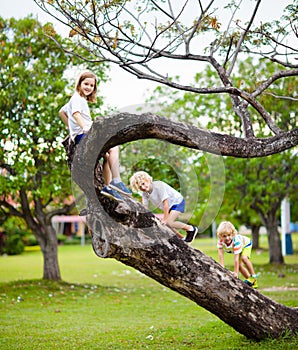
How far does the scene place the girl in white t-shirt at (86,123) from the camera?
5.80 metres

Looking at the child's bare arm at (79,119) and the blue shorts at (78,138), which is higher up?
the child's bare arm at (79,119)

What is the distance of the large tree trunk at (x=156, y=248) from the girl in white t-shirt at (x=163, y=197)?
5.3 inches

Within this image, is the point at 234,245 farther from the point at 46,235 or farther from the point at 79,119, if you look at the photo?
the point at 46,235

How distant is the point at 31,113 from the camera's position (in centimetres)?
1334

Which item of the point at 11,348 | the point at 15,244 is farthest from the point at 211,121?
the point at 15,244

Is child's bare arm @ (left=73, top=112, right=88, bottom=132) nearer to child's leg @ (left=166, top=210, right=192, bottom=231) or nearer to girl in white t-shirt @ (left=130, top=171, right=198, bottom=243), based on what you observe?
girl in white t-shirt @ (left=130, top=171, right=198, bottom=243)

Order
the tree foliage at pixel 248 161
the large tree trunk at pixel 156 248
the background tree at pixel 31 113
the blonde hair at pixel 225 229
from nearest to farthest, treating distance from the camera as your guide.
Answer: the large tree trunk at pixel 156 248
the blonde hair at pixel 225 229
the background tree at pixel 31 113
the tree foliage at pixel 248 161

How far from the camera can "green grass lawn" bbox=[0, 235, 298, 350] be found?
755 cm

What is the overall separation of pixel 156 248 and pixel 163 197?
1.67ft

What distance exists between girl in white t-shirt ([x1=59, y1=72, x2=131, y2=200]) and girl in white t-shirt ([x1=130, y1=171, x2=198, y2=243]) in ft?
0.70

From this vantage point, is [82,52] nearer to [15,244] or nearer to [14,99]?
[14,99]

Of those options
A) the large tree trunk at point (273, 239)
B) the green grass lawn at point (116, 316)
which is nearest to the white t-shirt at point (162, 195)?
the green grass lawn at point (116, 316)

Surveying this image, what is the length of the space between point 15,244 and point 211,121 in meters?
15.6

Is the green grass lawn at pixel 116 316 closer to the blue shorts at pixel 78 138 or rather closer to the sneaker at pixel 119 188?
the sneaker at pixel 119 188
